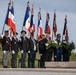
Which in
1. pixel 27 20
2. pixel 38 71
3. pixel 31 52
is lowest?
pixel 38 71

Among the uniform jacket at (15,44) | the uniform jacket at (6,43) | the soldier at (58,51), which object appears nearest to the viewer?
the uniform jacket at (6,43)

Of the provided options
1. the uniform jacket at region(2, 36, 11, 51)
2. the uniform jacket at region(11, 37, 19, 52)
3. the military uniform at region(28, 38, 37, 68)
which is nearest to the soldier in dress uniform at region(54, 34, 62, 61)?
the military uniform at region(28, 38, 37, 68)

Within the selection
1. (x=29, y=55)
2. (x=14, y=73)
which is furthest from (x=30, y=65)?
(x=14, y=73)

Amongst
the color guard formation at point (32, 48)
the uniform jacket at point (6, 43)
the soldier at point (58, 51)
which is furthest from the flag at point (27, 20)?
the uniform jacket at point (6, 43)

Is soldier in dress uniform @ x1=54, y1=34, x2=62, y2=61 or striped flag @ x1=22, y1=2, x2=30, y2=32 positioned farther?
striped flag @ x1=22, y1=2, x2=30, y2=32

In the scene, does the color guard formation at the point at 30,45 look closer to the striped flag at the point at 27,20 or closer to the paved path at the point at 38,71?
the striped flag at the point at 27,20

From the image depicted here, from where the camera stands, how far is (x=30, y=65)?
1606 cm

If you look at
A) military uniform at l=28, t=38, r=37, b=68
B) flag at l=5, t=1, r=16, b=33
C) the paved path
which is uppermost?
flag at l=5, t=1, r=16, b=33

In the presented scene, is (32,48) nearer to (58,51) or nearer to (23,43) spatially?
(23,43)

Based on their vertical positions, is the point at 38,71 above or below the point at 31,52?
below

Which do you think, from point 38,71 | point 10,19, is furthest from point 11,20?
point 38,71

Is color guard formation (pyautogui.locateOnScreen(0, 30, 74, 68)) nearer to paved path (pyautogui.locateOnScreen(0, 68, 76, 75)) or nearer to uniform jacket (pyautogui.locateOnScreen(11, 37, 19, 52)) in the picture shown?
uniform jacket (pyautogui.locateOnScreen(11, 37, 19, 52))

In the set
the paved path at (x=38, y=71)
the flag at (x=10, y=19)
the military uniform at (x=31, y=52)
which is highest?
the flag at (x=10, y=19)

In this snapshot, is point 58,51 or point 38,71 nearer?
point 38,71
